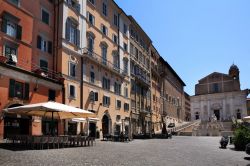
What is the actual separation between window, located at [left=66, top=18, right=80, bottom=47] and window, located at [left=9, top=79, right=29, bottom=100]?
9.04 meters

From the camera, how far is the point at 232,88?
95812 mm

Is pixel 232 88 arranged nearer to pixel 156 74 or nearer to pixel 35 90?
pixel 156 74

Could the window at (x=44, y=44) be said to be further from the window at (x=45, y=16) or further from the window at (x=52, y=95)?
the window at (x=52, y=95)

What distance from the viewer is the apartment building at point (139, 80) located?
50341 millimetres

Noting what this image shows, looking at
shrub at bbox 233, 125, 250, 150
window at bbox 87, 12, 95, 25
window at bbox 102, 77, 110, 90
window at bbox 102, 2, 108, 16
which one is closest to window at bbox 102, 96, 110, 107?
window at bbox 102, 77, 110, 90

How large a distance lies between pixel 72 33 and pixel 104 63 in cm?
749

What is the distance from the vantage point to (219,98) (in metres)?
94.5

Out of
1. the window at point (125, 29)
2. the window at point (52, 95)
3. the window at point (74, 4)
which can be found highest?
the window at point (125, 29)

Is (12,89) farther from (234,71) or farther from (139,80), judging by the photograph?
(234,71)

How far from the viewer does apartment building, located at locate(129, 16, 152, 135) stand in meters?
50.3

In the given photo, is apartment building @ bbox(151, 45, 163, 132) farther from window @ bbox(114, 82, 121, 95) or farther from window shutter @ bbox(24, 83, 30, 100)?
window shutter @ bbox(24, 83, 30, 100)

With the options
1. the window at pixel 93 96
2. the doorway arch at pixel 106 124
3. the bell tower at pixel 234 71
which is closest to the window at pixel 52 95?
the window at pixel 93 96

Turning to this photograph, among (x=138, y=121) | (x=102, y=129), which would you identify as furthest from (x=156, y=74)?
(x=102, y=129)

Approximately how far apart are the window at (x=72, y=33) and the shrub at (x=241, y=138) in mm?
18948
